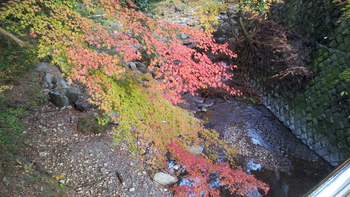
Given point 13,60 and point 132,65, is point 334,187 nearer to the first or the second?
point 13,60

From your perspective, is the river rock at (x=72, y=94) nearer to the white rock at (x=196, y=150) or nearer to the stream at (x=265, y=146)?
the white rock at (x=196, y=150)

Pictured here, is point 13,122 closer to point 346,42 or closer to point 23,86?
point 23,86

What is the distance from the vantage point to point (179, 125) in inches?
231

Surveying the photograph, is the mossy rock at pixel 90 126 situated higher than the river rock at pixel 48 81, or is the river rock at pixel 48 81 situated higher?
the river rock at pixel 48 81

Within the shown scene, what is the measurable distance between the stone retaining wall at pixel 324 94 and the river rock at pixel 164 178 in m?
4.59

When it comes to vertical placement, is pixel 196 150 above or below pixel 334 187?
below

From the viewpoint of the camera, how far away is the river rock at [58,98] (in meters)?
5.77

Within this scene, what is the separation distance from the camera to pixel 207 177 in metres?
5.12

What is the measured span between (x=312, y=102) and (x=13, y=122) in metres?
8.14

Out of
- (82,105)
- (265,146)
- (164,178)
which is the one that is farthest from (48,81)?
(265,146)

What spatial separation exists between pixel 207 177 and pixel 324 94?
14.4 ft

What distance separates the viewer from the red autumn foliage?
485 cm

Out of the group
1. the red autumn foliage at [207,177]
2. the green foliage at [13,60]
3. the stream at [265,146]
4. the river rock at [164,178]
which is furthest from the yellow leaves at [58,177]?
the stream at [265,146]

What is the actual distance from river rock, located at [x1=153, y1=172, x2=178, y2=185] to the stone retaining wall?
15.0 ft
